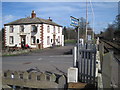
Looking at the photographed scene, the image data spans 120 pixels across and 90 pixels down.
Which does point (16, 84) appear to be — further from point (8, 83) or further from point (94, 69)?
point (94, 69)

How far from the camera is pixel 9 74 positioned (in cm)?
530

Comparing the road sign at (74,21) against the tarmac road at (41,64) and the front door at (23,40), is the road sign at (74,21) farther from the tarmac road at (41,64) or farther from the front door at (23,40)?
the front door at (23,40)

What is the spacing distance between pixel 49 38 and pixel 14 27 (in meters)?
7.56

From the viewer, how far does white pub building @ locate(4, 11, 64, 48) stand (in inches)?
1184

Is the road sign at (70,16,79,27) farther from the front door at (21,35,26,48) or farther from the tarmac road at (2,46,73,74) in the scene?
the front door at (21,35,26,48)

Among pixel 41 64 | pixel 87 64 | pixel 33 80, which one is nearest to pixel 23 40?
pixel 41 64

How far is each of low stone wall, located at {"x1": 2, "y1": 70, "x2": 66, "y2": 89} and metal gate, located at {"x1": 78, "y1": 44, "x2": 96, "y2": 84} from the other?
0.79m

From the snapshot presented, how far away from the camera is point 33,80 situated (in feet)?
16.1

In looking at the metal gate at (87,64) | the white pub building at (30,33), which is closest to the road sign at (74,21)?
the metal gate at (87,64)

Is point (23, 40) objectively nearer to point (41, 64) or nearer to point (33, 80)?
point (41, 64)

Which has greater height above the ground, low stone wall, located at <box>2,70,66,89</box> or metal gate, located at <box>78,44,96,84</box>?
metal gate, located at <box>78,44,96,84</box>

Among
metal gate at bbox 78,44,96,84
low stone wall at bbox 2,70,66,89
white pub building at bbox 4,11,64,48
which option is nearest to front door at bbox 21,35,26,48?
white pub building at bbox 4,11,64,48

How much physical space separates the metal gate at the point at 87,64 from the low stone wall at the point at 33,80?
0.79 metres

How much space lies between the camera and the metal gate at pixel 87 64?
4977 millimetres
